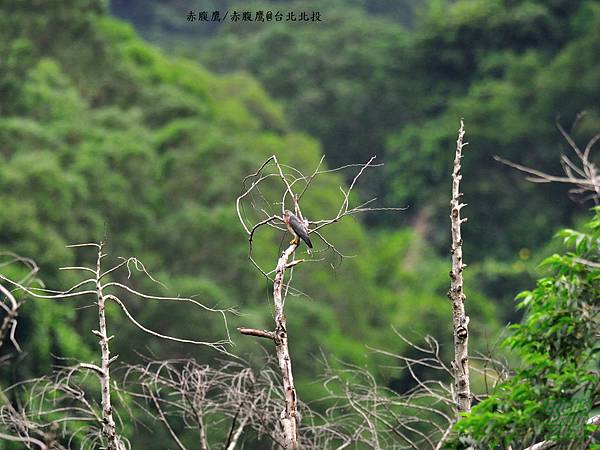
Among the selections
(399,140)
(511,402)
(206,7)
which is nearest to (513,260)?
(399,140)

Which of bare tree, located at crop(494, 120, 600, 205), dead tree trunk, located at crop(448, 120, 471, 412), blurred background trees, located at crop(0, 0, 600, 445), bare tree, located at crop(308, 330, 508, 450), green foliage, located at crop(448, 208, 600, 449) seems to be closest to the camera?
green foliage, located at crop(448, 208, 600, 449)

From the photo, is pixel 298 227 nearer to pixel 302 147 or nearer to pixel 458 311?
pixel 458 311

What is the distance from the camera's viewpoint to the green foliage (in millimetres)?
6168

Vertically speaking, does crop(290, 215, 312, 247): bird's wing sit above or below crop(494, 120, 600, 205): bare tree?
below

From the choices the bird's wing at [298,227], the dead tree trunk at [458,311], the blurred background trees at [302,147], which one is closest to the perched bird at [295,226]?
the bird's wing at [298,227]

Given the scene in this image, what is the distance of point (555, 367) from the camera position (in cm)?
624

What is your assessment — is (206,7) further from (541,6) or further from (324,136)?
(541,6)

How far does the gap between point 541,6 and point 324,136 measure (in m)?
9.09

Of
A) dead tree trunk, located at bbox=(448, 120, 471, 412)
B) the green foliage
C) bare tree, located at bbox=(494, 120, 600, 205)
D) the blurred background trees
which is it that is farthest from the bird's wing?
the blurred background trees

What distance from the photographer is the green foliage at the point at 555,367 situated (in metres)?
6.17

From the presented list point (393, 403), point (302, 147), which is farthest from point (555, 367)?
point (302, 147)

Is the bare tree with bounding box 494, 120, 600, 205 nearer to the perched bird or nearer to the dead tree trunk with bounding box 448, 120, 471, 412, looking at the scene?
the dead tree trunk with bounding box 448, 120, 471, 412

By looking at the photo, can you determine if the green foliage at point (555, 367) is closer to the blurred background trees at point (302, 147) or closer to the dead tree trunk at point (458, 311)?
the dead tree trunk at point (458, 311)

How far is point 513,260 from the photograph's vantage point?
118 ft
